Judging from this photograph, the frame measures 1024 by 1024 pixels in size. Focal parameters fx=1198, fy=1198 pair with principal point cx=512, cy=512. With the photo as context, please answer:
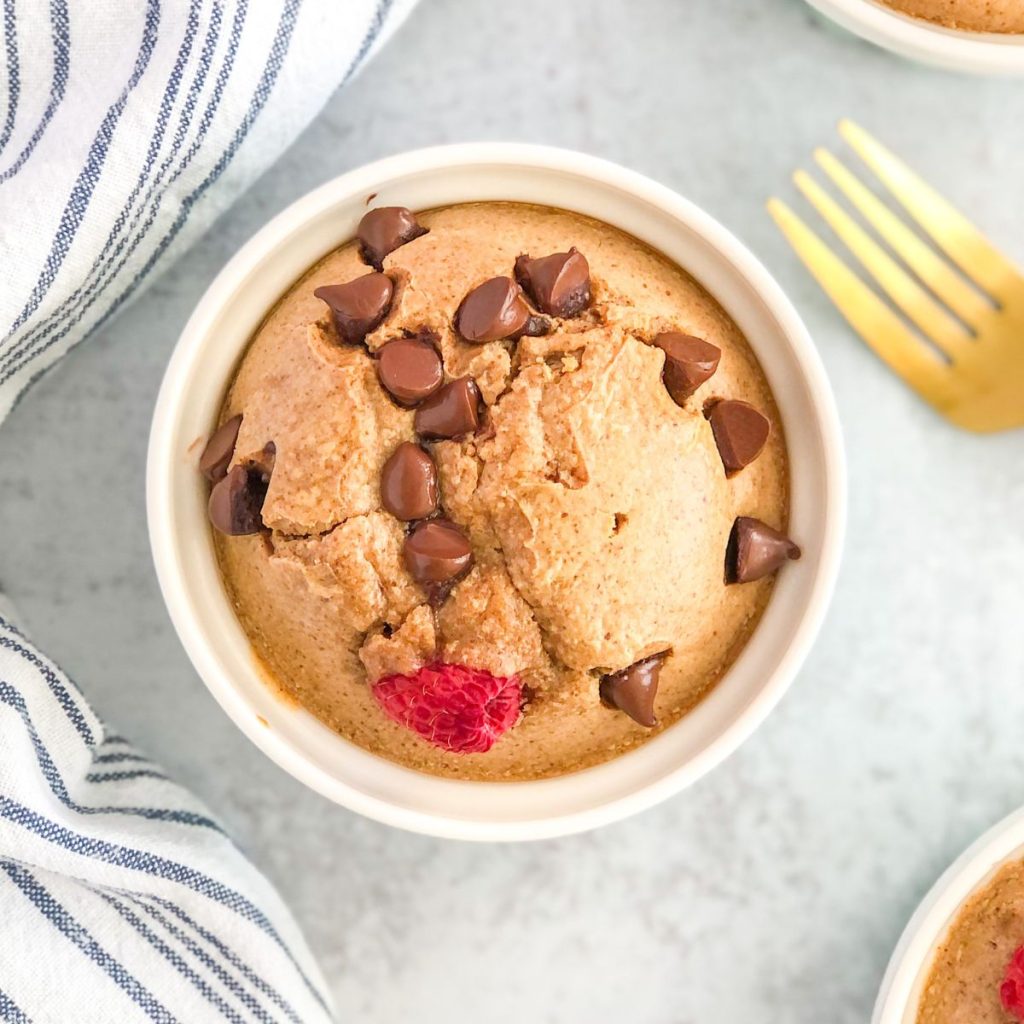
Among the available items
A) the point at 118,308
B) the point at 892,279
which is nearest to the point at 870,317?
the point at 892,279

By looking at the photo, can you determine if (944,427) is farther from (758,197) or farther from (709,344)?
(709,344)

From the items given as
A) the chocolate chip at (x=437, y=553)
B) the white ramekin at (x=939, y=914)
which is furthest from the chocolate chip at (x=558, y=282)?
the white ramekin at (x=939, y=914)

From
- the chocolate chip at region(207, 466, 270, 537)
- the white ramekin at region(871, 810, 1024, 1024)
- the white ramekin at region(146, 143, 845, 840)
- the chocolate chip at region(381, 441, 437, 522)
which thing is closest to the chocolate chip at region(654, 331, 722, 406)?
the white ramekin at region(146, 143, 845, 840)

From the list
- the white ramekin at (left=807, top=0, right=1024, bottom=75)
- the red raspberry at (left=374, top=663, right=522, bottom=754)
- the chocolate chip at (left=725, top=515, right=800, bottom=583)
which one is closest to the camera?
the red raspberry at (left=374, top=663, right=522, bottom=754)

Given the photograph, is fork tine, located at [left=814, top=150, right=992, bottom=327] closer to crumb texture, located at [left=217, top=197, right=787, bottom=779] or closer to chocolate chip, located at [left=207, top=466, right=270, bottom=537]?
crumb texture, located at [left=217, top=197, right=787, bottom=779]

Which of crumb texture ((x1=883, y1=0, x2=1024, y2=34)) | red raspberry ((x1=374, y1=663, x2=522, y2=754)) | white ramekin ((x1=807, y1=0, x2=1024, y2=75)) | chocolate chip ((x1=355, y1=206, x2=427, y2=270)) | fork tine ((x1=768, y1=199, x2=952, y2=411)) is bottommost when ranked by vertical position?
red raspberry ((x1=374, y1=663, x2=522, y2=754))

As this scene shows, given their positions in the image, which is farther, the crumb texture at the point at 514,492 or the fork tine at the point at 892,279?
the fork tine at the point at 892,279

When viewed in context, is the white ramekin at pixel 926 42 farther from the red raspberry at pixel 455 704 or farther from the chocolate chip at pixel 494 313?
the red raspberry at pixel 455 704
